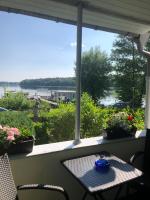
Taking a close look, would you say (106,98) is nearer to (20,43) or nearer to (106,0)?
(20,43)

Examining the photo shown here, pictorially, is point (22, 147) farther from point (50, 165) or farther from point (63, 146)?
point (63, 146)

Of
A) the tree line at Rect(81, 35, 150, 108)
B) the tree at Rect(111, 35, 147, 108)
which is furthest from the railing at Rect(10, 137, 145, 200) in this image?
the tree at Rect(111, 35, 147, 108)

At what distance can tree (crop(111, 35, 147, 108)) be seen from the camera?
46.9 feet

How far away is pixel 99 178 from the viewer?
1892mm

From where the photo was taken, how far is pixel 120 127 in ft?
9.34

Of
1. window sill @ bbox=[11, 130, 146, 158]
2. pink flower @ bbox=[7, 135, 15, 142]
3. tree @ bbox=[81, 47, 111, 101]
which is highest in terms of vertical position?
tree @ bbox=[81, 47, 111, 101]

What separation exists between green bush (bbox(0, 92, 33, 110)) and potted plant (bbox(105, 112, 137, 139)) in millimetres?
3102

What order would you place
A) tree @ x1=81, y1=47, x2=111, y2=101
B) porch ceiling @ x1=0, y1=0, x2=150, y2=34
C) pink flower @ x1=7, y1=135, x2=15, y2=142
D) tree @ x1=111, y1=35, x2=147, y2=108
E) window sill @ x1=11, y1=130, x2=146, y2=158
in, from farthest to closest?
1. tree @ x1=111, y1=35, x2=147, y2=108
2. tree @ x1=81, y1=47, x2=111, y2=101
3. porch ceiling @ x1=0, y1=0, x2=150, y2=34
4. window sill @ x1=11, y1=130, x2=146, y2=158
5. pink flower @ x1=7, y1=135, x2=15, y2=142

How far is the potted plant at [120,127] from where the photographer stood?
9.28ft

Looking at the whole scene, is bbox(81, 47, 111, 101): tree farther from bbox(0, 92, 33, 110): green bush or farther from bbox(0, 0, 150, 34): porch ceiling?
bbox(0, 0, 150, 34): porch ceiling

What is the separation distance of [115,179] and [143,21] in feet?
7.38

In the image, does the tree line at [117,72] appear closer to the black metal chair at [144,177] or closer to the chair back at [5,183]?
the black metal chair at [144,177]

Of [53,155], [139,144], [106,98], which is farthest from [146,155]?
[106,98]

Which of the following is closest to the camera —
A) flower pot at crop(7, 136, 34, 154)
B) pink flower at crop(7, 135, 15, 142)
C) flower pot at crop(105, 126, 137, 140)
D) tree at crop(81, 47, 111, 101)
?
pink flower at crop(7, 135, 15, 142)
